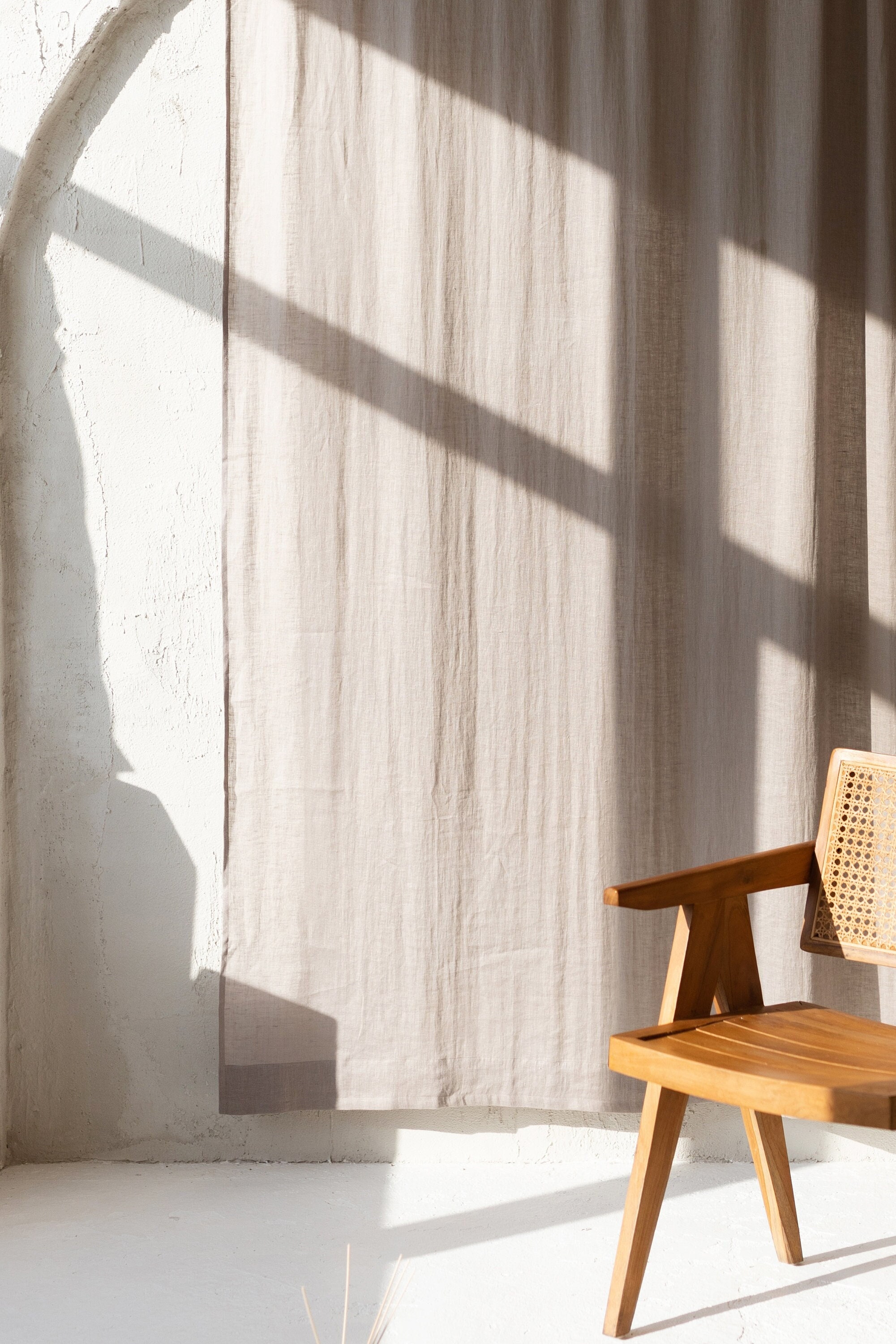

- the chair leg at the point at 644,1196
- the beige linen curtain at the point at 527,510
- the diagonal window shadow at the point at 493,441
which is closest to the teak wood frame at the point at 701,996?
the chair leg at the point at 644,1196

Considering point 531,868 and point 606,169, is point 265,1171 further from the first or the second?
point 606,169

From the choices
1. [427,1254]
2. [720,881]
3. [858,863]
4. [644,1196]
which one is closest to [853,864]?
[858,863]

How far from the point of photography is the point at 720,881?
170cm

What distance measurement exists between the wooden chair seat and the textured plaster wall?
2.15ft

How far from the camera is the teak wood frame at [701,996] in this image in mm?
1591

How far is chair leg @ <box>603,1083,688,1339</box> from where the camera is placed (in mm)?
1583

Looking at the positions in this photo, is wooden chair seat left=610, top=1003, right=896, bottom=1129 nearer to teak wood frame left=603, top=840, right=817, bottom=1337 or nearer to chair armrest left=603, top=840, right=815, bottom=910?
teak wood frame left=603, top=840, right=817, bottom=1337

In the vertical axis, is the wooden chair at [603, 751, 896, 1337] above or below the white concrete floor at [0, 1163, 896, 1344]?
above

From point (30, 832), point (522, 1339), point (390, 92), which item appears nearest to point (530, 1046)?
point (522, 1339)

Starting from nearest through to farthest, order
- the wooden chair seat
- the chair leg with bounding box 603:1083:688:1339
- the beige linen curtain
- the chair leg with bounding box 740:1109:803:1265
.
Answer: the wooden chair seat → the chair leg with bounding box 603:1083:688:1339 → the chair leg with bounding box 740:1109:803:1265 → the beige linen curtain

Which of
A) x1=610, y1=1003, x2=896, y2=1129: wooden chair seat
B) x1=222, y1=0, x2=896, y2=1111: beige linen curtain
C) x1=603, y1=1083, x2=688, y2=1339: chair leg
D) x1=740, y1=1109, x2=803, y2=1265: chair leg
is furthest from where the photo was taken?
x1=222, y1=0, x2=896, y2=1111: beige linen curtain

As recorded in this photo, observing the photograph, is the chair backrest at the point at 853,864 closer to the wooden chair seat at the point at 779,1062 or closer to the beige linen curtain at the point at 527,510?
the wooden chair seat at the point at 779,1062

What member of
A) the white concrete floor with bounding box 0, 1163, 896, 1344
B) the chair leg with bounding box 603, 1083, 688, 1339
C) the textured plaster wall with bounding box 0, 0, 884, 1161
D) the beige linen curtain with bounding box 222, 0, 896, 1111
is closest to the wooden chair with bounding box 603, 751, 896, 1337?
the chair leg with bounding box 603, 1083, 688, 1339

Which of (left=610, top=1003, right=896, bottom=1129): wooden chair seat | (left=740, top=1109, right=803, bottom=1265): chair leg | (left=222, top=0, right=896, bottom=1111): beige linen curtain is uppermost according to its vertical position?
(left=222, top=0, right=896, bottom=1111): beige linen curtain
